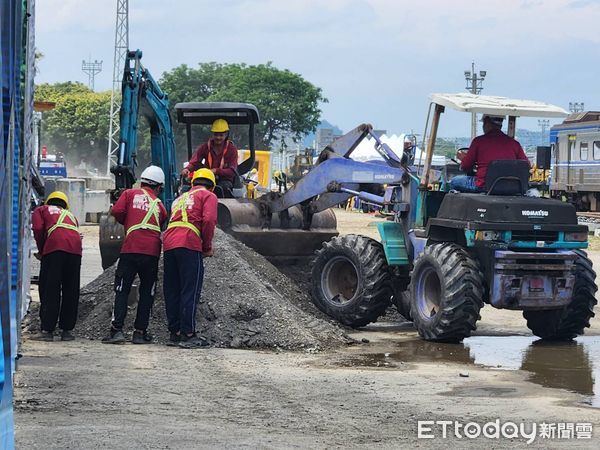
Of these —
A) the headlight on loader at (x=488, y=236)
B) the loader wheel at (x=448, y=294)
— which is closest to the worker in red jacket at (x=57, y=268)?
the loader wheel at (x=448, y=294)

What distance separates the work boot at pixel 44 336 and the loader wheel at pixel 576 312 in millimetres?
5438

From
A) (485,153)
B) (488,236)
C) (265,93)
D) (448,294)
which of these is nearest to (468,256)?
(488,236)

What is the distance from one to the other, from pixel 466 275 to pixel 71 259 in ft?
13.3

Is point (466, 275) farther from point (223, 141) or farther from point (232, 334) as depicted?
point (223, 141)

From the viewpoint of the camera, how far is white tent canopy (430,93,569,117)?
12.9 metres

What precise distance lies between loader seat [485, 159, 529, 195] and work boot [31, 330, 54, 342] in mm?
4818

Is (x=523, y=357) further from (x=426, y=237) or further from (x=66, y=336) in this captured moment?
(x=66, y=336)

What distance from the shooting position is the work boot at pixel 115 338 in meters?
12.0

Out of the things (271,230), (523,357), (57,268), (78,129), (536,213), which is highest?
(78,129)

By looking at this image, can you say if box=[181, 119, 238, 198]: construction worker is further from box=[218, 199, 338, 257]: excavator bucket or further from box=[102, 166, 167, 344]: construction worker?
box=[102, 166, 167, 344]: construction worker

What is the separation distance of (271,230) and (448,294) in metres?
3.96

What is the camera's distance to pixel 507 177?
41.9 feet

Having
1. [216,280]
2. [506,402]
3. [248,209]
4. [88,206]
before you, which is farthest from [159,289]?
[88,206]

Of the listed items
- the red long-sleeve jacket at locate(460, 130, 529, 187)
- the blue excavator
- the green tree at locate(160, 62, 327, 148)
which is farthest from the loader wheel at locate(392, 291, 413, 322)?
the green tree at locate(160, 62, 327, 148)
